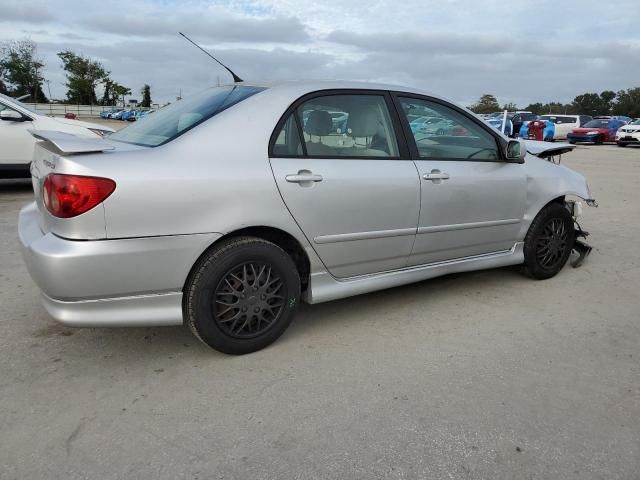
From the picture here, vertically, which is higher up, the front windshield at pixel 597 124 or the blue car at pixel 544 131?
the front windshield at pixel 597 124

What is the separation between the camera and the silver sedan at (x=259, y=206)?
2520 mm

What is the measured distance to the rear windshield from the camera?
2957 mm

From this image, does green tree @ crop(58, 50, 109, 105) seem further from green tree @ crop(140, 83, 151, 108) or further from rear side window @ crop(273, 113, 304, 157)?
rear side window @ crop(273, 113, 304, 157)

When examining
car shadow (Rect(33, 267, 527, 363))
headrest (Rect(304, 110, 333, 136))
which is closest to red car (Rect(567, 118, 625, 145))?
car shadow (Rect(33, 267, 527, 363))

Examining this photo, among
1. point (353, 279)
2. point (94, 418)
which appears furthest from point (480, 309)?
point (94, 418)

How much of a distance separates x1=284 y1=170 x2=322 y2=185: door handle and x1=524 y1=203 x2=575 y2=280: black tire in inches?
83.3

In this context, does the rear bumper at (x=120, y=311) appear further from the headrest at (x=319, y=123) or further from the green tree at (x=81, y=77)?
the green tree at (x=81, y=77)

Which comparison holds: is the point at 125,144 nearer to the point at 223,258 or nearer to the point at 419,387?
the point at 223,258

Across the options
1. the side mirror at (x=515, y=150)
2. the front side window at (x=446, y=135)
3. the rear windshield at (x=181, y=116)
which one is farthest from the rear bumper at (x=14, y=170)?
the side mirror at (x=515, y=150)

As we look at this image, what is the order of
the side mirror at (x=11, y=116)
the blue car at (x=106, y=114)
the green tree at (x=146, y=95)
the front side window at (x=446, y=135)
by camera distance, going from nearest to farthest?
the front side window at (x=446, y=135)
the side mirror at (x=11, y=116)
the blue car at (x=106, y=114)
the green tree at (x=146, y=95)

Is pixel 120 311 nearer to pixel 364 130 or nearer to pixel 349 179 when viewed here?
pixel 349 179

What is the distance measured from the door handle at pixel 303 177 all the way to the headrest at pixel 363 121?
494 millimetres

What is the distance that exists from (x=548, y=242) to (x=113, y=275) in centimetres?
345

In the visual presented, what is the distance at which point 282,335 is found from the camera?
330 cm
